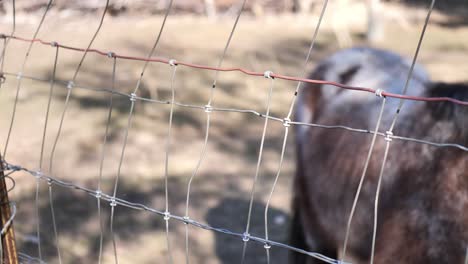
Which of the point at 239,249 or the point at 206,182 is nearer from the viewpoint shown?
the point at 239,249

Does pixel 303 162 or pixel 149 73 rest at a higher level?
pixel 149 73

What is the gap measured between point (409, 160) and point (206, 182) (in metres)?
2.70

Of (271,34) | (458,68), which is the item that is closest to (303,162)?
(458,68)

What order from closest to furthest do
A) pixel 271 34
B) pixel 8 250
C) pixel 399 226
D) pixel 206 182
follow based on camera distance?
1. pixel 8 250
2. pixel 399 226
3. pixel 206 182
4. pixel 271 34

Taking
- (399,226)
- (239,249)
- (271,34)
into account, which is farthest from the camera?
(271,34)

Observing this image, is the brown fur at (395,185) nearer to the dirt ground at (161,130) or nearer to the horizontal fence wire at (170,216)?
the horizontal fence wire at (170,216)

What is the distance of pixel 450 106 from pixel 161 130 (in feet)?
12.1

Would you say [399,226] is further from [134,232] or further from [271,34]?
[271,34]

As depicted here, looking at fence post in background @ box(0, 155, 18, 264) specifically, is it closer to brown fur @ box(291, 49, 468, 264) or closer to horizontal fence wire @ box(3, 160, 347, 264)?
horizontal fence wire @ box(3, 160, 347, 264)

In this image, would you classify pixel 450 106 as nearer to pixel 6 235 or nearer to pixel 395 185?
pixel 395 185

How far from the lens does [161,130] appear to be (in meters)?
5.55

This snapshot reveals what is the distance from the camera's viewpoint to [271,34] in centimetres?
908

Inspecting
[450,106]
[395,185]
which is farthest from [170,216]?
[450,106]

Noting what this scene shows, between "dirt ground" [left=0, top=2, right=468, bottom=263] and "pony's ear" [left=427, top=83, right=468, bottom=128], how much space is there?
166 centimetres
